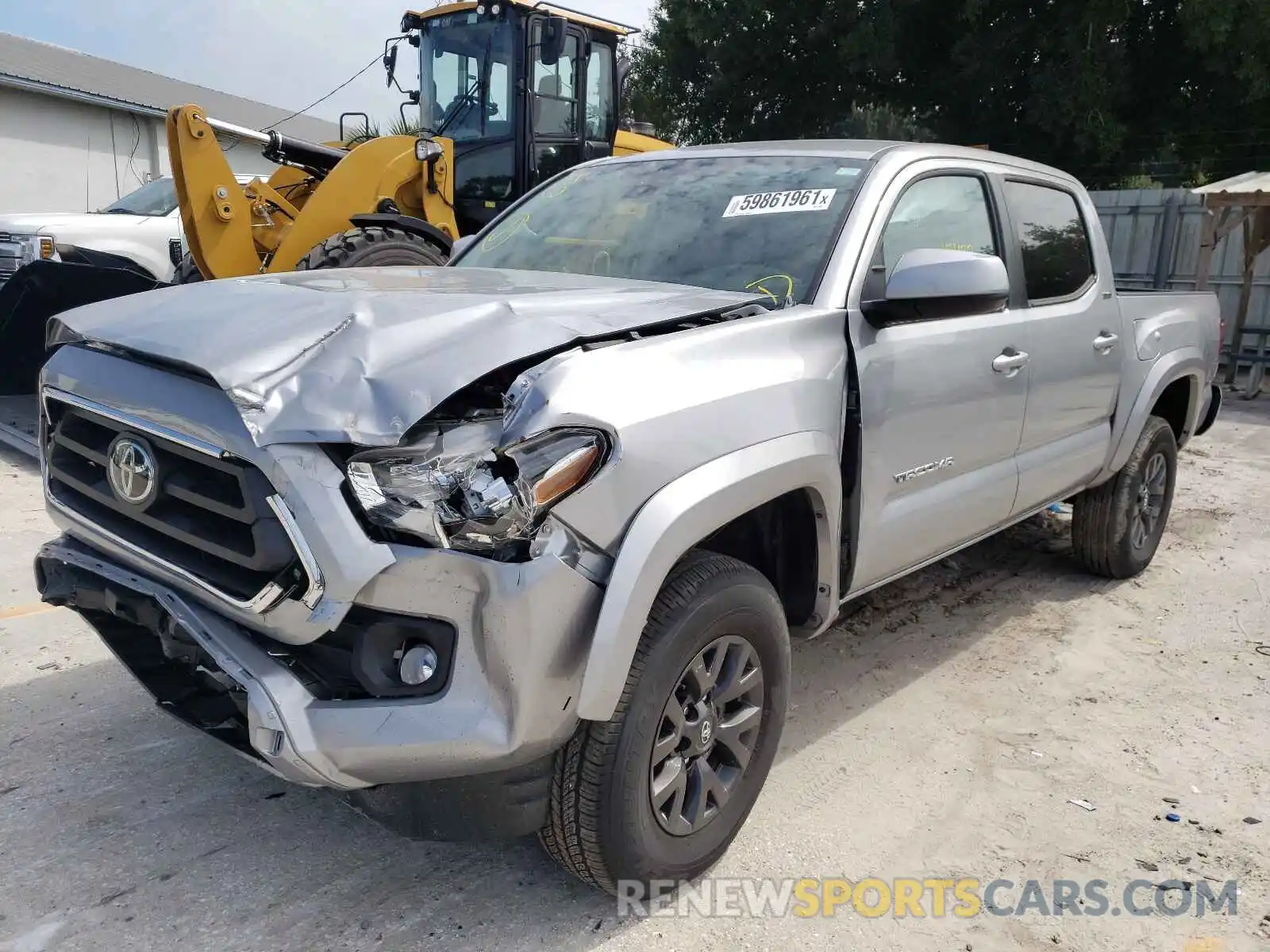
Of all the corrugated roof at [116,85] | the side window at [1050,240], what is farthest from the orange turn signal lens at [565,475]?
the corrugated roof at [116,85]

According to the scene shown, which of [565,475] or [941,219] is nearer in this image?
[565,475]

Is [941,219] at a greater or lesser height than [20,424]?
greater

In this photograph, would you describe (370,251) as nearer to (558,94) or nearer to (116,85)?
(558,94)

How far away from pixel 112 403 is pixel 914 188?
2563 millimetres

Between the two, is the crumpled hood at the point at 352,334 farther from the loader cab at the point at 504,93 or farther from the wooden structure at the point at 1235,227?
the wooden structure at the point at 1235,227

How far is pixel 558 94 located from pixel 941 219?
18.8ft

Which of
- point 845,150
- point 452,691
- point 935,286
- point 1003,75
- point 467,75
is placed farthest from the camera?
point 1003,75

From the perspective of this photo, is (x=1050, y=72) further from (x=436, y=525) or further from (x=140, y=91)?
(x=140, y=91)

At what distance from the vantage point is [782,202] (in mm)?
3400

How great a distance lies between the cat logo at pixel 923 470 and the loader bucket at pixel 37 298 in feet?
16.4

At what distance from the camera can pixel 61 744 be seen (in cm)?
326

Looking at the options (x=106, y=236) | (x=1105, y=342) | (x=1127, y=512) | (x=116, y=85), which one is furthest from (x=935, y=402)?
(x=116, y=85)

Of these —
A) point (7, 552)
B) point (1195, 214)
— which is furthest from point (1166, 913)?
point (1195, 214)

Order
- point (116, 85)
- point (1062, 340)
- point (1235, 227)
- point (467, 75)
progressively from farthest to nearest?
point (116, 85), point (1235, 227), point (467, 75), point (1062, 340)
